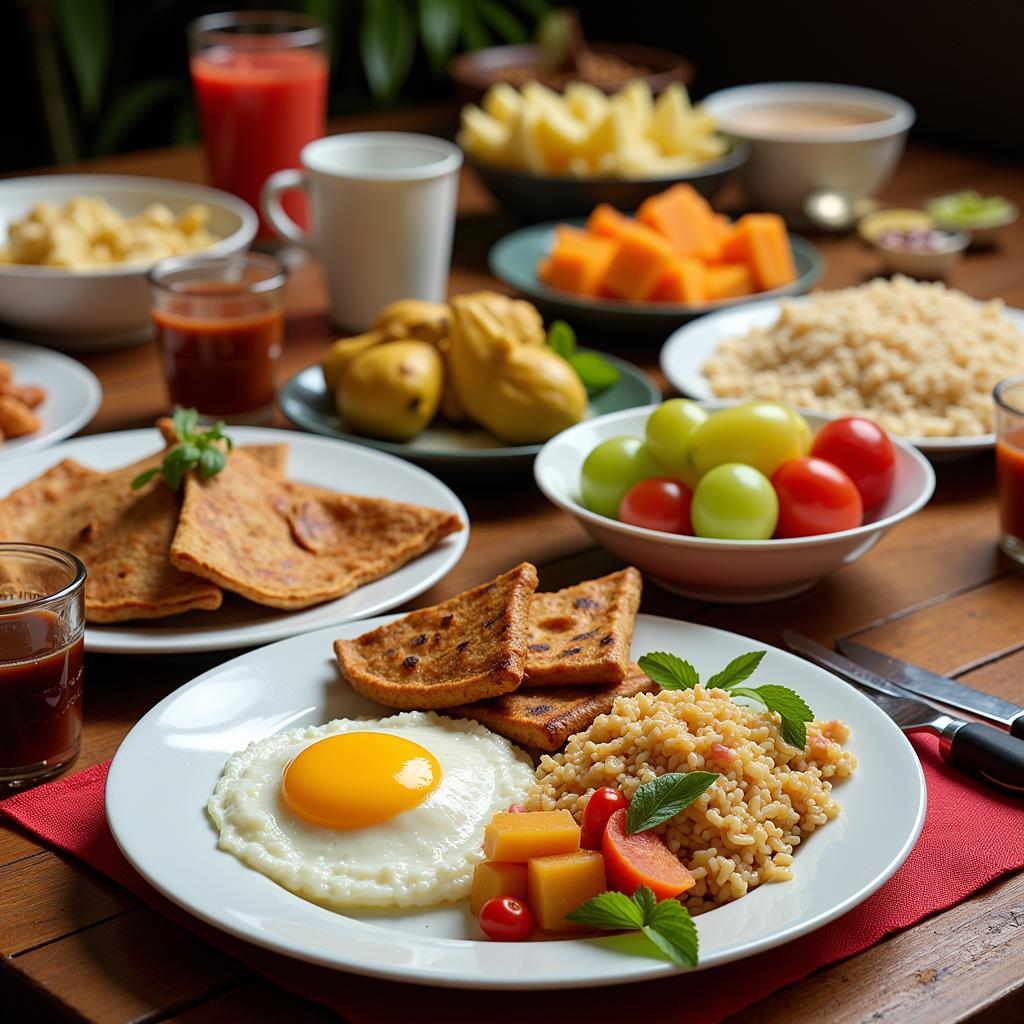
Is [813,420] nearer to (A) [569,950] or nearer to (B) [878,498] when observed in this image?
(B) [878,498]

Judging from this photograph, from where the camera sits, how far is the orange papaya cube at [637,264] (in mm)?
2721

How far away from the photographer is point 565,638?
1.57 metres

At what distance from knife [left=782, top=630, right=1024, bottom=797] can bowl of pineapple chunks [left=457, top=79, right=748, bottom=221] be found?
180 centimetres

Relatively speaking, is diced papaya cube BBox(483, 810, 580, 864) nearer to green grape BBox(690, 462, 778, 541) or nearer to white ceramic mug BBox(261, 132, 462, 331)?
green grape BBox(690, 462, 778, 541)

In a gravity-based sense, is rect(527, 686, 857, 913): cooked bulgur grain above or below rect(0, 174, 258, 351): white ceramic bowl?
above

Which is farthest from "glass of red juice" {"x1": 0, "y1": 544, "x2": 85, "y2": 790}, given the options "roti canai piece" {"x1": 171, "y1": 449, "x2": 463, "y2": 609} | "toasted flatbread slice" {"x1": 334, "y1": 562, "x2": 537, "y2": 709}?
"toasted flatbread slice" {"x1": 334, "y1": 562, "x2": 537, "y2": 709}

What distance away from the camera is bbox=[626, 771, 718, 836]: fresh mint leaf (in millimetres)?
1234

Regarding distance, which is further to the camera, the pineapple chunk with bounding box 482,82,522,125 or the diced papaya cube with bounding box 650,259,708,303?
the pineapple chunk with bounding box 482,82,522,125

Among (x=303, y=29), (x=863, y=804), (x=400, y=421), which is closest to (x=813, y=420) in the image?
(x=400, y=421)

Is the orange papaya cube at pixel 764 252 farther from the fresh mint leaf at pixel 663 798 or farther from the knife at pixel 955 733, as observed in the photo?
the fresh mint leaf at pixel 663 798

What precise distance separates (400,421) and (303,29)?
5.12 feet

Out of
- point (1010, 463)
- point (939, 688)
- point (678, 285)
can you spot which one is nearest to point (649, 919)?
point (939, 688)

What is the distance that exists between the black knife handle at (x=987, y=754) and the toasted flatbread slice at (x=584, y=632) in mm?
360

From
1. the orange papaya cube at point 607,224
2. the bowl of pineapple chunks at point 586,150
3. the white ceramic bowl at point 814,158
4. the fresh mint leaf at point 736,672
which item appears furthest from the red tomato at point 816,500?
the white ceramic bowl at point 814,158
